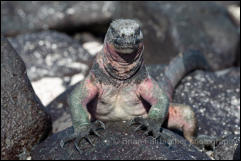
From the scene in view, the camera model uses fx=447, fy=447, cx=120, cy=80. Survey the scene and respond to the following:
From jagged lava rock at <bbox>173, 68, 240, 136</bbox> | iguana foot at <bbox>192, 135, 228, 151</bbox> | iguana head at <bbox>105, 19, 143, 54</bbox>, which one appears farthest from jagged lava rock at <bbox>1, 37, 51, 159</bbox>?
jagged lava rock at <bbox>173, 68, 240, 136</bbox>

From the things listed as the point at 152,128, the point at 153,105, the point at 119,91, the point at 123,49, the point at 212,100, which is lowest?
the point at 212,100

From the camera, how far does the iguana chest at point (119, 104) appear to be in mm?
3879

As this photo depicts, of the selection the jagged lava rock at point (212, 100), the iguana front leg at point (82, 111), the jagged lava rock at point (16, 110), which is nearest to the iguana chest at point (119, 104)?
the iguana front leg at point (82, 111)

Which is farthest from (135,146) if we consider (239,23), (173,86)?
→ (239,23)

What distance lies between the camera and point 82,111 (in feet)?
12.4

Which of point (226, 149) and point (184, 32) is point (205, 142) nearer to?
point (226, 149)

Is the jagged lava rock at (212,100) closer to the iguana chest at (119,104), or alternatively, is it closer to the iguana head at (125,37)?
the iguana chest at (119,104)

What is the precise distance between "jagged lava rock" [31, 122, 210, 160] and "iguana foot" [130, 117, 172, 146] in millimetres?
42

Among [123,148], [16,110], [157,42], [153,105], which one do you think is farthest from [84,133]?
[157,42]

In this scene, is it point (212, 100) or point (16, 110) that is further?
point (212, 100)

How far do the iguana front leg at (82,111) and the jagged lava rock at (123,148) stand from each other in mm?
52

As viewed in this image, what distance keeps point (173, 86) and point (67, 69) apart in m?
2.64

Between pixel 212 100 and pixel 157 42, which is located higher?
pixel 157 42

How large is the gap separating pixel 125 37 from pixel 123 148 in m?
0.86
